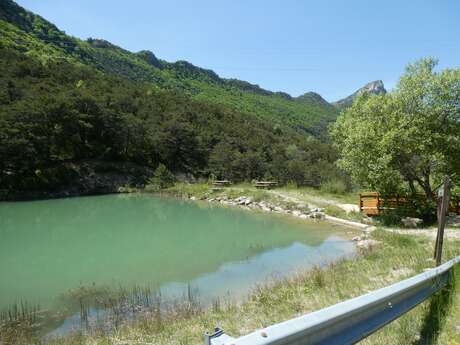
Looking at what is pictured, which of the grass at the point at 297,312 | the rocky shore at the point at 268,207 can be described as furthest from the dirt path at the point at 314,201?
the grass at the point at 297,312

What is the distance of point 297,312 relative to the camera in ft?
16.3

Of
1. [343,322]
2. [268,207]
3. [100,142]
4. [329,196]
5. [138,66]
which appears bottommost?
[268,207]

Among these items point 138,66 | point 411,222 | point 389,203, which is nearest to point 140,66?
point 138,66

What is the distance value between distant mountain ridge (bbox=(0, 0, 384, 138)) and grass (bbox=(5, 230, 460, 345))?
55024 millimetres

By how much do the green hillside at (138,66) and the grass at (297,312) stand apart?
5421cm

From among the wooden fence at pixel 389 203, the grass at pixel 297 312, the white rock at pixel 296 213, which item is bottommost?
the white rock at pixel 296 213

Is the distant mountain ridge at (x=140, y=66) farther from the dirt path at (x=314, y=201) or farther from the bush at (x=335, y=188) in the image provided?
the dirt path at (x=314, y=201)

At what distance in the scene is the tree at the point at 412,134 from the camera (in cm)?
1252

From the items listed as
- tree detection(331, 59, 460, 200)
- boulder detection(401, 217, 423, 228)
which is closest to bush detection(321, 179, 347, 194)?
tree detection(331, 59, 460, 200)

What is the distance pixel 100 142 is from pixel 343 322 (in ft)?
123

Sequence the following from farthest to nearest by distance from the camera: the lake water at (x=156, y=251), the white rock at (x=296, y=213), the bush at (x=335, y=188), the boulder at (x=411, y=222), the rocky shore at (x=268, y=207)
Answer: the bush at (x=335, y=188)
the white rock at (x=296, y=213)
the rocky shore at (x=268, y=207)
the boulder at (x=411, y=222)
the lake water at (x=156, y=251)

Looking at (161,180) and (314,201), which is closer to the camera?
(314,201)

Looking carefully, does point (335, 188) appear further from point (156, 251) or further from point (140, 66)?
point (140, 66)

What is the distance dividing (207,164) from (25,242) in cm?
2718
